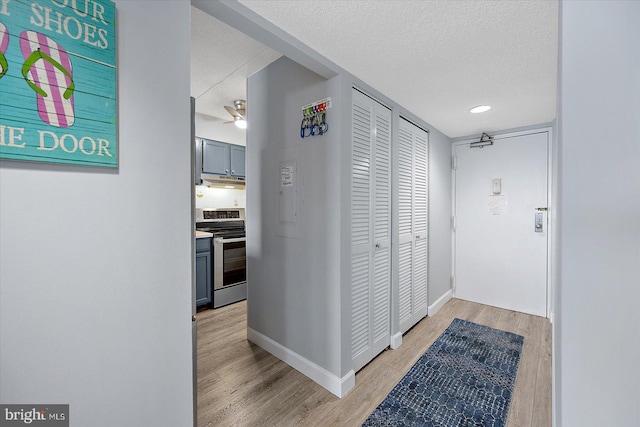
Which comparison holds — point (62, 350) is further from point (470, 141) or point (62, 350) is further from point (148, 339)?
point (470, 141)

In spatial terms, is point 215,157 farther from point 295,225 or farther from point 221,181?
point 295,225

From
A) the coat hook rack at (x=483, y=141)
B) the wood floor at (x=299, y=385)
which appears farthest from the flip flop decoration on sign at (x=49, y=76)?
the coat hook rack at (x=483, y=141)

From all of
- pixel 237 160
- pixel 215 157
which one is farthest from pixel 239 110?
pixel 237 160

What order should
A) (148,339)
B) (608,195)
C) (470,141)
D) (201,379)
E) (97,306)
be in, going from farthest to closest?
(470,141) → (201,379) → (148,339) → (97,306) → (608,195)

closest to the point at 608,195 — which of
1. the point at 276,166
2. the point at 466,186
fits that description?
the point at 276,166

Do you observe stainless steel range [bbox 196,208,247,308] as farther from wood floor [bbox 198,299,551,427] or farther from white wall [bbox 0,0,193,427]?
white wall [bbox 0,0,193,427]

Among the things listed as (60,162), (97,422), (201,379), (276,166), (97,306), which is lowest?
(201,379)

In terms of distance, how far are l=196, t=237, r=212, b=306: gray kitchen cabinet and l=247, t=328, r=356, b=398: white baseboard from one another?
1.13 m

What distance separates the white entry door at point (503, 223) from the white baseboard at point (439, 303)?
0.16 m

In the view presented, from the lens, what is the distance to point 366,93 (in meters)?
2.13

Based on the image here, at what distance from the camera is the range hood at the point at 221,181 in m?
3.72

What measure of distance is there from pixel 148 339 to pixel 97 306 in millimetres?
221

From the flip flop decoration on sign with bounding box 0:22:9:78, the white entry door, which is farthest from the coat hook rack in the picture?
the flip flop decoration on sign with bounding box 0:22:9:78

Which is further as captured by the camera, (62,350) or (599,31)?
(62,350)
